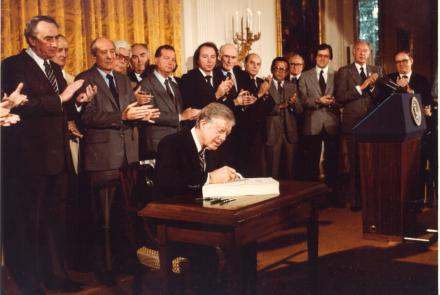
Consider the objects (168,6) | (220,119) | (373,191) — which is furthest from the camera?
(168,6)

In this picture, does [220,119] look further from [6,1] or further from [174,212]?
[6,1]

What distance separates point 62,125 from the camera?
3.58 metres

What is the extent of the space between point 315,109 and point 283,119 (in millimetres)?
381

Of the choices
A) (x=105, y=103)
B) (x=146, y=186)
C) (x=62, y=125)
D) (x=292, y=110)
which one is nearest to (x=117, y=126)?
(x=105, y=103)

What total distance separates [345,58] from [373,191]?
546 centimetres

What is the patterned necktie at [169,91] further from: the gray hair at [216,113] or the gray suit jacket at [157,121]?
the gray hair at [216,113]

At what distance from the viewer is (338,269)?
3959mm

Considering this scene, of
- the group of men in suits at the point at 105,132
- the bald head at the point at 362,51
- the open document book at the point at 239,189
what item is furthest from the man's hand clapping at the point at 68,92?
the bald head at the point at 362,51

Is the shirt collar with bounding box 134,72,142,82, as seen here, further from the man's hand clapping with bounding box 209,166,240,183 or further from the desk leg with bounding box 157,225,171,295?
the desk leg with bounding box 157,225,171,295

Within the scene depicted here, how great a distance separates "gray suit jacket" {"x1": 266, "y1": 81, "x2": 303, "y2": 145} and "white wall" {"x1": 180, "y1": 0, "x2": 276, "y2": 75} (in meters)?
0.93

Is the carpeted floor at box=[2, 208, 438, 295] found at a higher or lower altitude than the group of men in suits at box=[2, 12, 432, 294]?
lower

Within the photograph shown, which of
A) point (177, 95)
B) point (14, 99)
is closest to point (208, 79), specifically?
point (177, 95)

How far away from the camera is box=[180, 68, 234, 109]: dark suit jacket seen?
16.0 ft

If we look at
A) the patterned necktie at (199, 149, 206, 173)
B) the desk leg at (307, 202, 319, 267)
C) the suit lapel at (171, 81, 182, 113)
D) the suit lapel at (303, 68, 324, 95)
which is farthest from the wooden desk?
the suit lapel at (303, 68, 324, 95)
